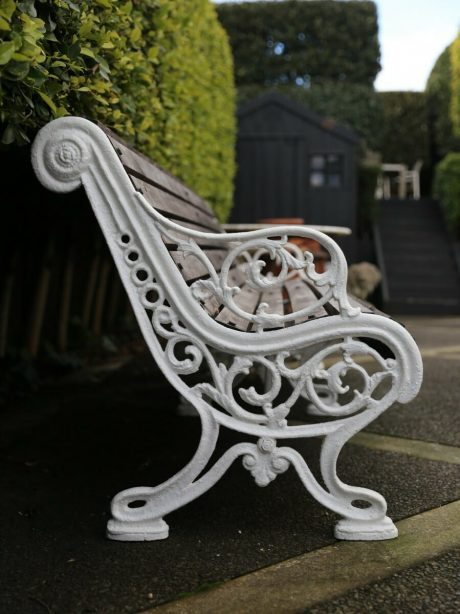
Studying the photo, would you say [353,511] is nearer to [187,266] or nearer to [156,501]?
[156,501]

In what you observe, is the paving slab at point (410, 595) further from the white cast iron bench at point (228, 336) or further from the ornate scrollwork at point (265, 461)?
the ornate scrollwork at point (265, 461)

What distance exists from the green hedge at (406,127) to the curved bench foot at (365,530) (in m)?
16.4

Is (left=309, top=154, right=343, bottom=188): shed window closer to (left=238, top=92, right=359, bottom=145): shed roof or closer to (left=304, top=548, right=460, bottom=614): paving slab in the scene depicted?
(left=238, top=92, right=359, bottom=145): shed roof

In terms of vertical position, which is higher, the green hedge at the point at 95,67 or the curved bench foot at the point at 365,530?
the green hedge at the point at 95,67

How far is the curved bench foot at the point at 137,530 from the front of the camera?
199cm

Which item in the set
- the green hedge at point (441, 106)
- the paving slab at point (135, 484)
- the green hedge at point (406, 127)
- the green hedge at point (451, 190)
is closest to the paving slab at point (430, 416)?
the paving slab at point (135, 484)

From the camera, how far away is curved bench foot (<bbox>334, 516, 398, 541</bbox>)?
1.97 meters

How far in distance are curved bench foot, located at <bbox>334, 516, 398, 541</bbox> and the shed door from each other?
33.8 feet

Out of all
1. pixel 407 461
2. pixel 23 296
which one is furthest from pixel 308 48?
pixel 407 461

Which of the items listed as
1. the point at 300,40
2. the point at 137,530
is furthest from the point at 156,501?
the point at 300,40

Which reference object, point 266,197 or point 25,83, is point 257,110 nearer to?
point 266,197

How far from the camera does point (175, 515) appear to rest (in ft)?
7.15

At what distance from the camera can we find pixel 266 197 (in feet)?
39.6

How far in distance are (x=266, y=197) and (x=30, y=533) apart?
10.4 m
